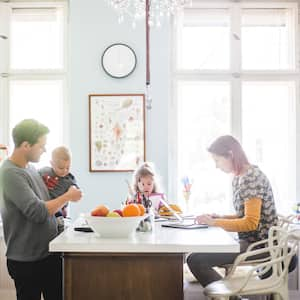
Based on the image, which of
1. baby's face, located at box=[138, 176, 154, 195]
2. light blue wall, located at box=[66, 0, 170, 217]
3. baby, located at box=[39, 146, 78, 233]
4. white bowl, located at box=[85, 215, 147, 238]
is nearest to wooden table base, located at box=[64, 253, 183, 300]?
white bowl, located at box=[85, 215, 147, 238]

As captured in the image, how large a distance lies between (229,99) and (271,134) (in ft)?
1.66

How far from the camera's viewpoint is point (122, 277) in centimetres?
213

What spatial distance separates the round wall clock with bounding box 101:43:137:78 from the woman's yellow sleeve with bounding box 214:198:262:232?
1.86 m

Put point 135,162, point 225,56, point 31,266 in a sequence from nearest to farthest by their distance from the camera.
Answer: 1. point 31,266
2. point 135,162
3. point 225,56

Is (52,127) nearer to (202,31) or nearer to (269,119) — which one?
(202,31)

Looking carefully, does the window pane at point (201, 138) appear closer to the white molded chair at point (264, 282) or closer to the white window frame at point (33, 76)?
the white window frame at point (33, 76)

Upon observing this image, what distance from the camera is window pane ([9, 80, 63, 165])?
14.4 feet

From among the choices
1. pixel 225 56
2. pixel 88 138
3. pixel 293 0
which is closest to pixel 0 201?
pixel 88 138

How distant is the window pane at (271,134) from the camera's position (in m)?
4.40

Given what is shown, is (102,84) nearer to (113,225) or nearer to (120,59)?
(120,59)

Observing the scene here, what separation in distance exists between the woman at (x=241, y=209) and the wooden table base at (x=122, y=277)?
59cm

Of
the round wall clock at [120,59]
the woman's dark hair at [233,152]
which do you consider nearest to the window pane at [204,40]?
the round wall clock at [120,59]

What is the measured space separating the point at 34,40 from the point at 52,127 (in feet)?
2.68

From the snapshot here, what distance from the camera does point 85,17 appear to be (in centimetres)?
417
